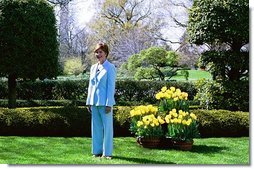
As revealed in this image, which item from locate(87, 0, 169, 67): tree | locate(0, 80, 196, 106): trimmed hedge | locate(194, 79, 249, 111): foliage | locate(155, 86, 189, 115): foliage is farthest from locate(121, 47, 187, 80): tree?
locate(155, 86, 189, 115): foliage

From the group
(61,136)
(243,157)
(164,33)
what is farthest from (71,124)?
(164,33)

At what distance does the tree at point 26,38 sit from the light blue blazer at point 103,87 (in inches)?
133

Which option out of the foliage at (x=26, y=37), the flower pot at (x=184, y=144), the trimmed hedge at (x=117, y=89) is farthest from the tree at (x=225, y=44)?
the trimmed hedge at (x=117, y=89)

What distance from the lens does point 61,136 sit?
6500 millimetres

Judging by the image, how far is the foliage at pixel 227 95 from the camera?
24.4 ft

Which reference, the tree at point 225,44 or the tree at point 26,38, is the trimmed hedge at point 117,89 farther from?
the tree at point 225,44

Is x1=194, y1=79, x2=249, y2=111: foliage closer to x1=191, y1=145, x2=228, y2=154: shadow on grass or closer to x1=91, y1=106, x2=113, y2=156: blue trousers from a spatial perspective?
x1=191, y1=145, x2=228, y2=154: shadow on grass

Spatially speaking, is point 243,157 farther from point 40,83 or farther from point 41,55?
point 40,83

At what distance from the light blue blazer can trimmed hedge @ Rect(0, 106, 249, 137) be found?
1.69 meters

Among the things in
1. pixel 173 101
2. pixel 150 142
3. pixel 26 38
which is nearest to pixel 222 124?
pixel 173 101

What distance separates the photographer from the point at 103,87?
4820 mm

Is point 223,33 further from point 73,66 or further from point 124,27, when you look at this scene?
point 73,66

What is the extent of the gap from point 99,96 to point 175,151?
124 centimetres

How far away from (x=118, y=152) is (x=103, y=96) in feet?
2.96
